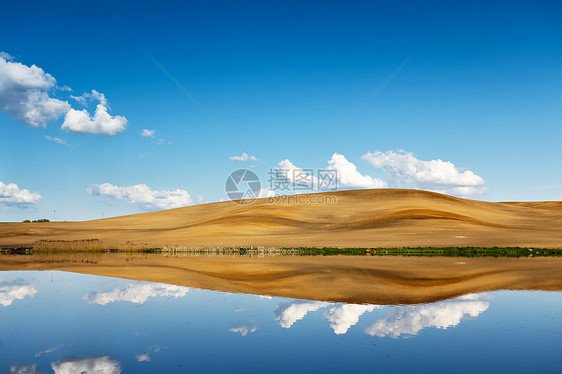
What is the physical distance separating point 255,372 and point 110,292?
13332mm

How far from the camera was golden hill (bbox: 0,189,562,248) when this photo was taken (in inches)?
2019

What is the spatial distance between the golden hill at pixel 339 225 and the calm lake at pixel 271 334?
30289 mm

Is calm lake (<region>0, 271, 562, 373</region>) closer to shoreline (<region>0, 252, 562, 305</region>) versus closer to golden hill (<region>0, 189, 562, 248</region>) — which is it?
shoreline (<region>0, 252, 562, 305</region>)

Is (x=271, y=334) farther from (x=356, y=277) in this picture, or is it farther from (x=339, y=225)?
(x=339, y=225)

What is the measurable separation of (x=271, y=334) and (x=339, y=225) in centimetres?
5634

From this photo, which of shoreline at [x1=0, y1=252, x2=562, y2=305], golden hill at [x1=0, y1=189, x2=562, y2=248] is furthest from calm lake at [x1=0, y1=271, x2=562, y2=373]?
golden hill at [x1=0, y1=189, x2=562, y2=248]

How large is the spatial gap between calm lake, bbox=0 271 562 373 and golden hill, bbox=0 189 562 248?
1192 inches

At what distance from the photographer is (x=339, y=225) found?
222 feet

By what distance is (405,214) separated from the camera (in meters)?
68.7

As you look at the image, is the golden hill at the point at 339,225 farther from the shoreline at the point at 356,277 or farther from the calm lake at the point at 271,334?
the calm lake at the point at 271,334

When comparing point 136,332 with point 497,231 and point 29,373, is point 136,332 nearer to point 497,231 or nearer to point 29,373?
point 29,373

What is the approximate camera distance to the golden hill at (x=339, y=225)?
168ft

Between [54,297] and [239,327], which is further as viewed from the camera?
[54,297]

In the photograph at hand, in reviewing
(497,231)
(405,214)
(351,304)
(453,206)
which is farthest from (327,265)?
(453,206)
